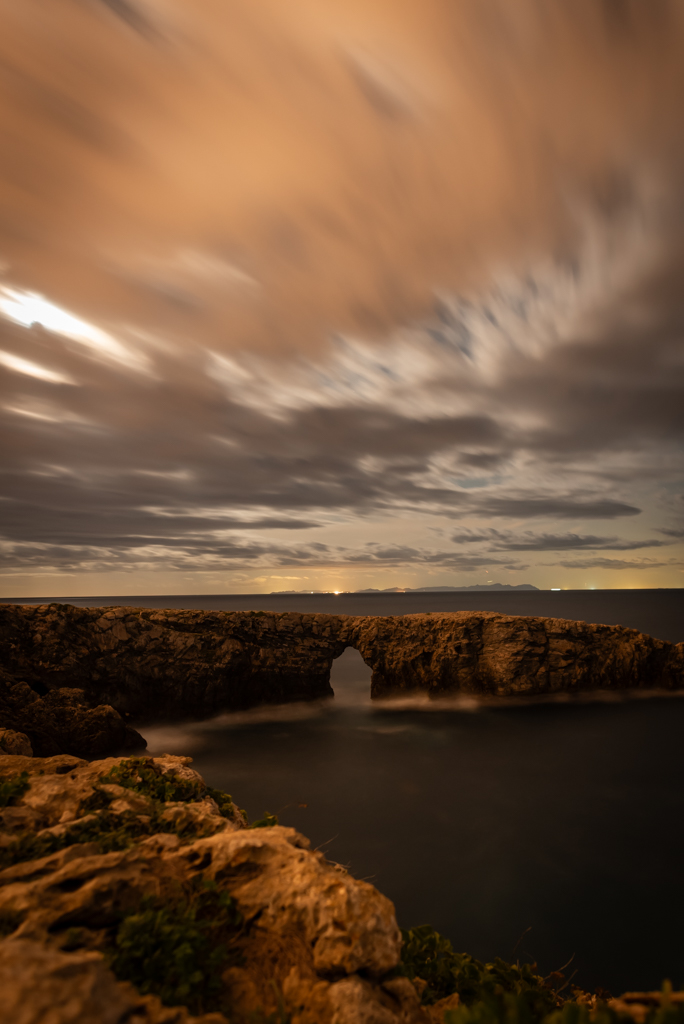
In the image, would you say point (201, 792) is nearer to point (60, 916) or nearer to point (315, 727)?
point (60, 916)

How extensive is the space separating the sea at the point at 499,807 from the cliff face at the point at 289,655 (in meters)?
1.31

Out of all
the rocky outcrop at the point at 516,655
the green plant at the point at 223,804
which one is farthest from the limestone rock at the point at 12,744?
the rocky outcrop at the point at 516,655

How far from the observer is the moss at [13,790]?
5934 millimetres

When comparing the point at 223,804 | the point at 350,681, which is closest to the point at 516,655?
the point at 350,681

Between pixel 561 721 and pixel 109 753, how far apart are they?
23589 mm

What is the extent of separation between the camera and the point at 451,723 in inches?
1082

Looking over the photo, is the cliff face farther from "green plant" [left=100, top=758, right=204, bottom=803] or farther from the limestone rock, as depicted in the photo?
"green plant" [left=100, top=758, right=204, bottom=803]

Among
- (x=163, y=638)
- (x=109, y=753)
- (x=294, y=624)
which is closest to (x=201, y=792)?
(x=109, y=753)

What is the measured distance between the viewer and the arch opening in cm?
3475

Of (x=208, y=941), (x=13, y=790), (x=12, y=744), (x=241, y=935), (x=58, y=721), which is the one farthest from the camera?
(x=58, y=721)

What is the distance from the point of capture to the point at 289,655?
1210 inches

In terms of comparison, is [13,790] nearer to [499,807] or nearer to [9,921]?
[9,921]

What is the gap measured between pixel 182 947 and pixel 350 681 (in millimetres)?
38560

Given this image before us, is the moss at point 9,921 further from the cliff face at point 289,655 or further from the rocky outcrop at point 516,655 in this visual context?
the rocky outcrop at point 516,655
